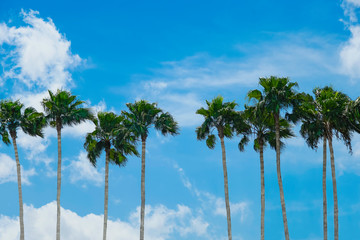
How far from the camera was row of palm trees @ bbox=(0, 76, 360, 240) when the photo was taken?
54656 millimetres

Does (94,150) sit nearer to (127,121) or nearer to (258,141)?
(127,121)

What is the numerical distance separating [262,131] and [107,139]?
17.2 m

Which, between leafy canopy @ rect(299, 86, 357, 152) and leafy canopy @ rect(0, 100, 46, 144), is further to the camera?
leafy canopy @ rect(0, 100, 46, 144)

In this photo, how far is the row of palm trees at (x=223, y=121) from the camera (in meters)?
54.7

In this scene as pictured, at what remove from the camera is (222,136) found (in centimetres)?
5966

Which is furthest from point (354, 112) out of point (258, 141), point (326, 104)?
point (258, 141)

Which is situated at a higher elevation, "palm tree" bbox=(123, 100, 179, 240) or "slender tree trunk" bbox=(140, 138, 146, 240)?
"palm tree" bbox=(123, 100, 179, 240)

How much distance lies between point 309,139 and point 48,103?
93.3 feet

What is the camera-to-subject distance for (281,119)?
6034 centimetres

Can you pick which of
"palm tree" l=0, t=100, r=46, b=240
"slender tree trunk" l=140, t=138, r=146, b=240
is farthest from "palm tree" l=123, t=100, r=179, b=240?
"palm tree" l=0, t=100, r=46, b=240

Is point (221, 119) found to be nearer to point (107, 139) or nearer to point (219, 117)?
point (219, 117)

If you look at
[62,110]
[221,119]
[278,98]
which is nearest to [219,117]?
[221,119]

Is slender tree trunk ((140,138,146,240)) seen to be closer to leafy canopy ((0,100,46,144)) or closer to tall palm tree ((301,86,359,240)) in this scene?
leafy canopy ((0,100,46,144))

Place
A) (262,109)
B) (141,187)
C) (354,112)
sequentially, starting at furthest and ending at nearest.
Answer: (141,187), (262,109), (354,112)
